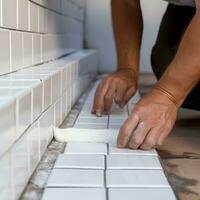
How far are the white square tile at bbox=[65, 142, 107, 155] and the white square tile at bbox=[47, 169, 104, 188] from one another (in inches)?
4.9

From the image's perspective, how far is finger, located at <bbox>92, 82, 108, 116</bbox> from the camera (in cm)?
122

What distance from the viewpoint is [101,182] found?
2.41 feet

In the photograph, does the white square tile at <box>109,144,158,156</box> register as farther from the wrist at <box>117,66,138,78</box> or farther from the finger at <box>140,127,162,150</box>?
the wrist at <box>117,66,138,78</box>

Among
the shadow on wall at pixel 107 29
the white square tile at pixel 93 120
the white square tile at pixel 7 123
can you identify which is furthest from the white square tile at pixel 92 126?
the shadow on wall at pixel 107 29

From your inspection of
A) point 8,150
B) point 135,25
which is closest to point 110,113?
point 135,25

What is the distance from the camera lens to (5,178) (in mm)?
588

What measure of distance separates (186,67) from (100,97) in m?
0.39

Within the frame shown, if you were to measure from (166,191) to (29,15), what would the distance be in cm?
55

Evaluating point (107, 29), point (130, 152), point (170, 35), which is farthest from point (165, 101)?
point (107, 29)

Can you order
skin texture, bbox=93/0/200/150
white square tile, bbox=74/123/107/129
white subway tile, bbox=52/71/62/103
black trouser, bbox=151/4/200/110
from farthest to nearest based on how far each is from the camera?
black trouser, bbox=151/4/200/110 < white square tile, bbox=74/123/107/129 < white subway tile, bbox=52/71/62/103 < skin texture, bbox=93/0/200/150

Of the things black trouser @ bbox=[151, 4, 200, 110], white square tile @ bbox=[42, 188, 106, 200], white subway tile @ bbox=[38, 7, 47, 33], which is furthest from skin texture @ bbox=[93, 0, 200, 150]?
black trouser @ bbox=[151, 4, 200, 110]

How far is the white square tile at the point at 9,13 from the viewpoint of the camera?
2.73 ft

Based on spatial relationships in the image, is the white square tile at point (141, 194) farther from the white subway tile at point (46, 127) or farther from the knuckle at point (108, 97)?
the knuckle at point (108, 97)

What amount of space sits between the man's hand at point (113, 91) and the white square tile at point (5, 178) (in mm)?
623
